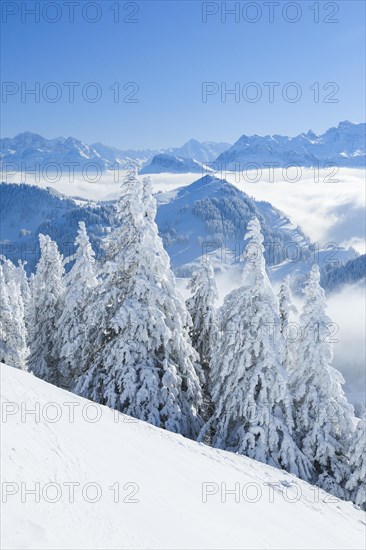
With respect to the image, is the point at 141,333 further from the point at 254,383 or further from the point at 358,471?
the point at 358,471

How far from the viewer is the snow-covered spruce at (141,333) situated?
19891 mm

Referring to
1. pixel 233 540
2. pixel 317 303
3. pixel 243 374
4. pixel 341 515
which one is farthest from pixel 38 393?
pixel 317 303

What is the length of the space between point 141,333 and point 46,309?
613 inches

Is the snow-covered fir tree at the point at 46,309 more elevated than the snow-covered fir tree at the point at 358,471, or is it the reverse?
the snow-covered fir tree at the point at 46,309

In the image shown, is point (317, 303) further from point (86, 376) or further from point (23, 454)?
point (23, 454)

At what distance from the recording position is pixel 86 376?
68.6ft

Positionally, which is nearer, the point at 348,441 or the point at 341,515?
the point at 341,515

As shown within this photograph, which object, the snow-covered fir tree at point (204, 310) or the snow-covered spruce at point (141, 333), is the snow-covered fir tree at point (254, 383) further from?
the snow-covered fir tree at point (204, 310)

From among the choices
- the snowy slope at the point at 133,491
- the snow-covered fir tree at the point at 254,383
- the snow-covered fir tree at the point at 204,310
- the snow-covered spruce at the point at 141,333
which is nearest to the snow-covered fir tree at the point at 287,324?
the snow-covered fir tree at the point at 204,310

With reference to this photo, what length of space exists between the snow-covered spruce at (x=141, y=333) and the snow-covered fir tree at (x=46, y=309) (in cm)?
1245

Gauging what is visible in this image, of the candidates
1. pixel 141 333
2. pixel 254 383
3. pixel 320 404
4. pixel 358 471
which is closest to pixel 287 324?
pixel 320 404

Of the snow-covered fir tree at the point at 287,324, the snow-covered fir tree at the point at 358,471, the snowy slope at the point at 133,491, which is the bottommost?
the snow-covered fir tree at the point at 358,471

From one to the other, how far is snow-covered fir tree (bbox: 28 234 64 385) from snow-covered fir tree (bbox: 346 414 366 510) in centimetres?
A: 2038

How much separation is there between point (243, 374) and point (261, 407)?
5.37ft
